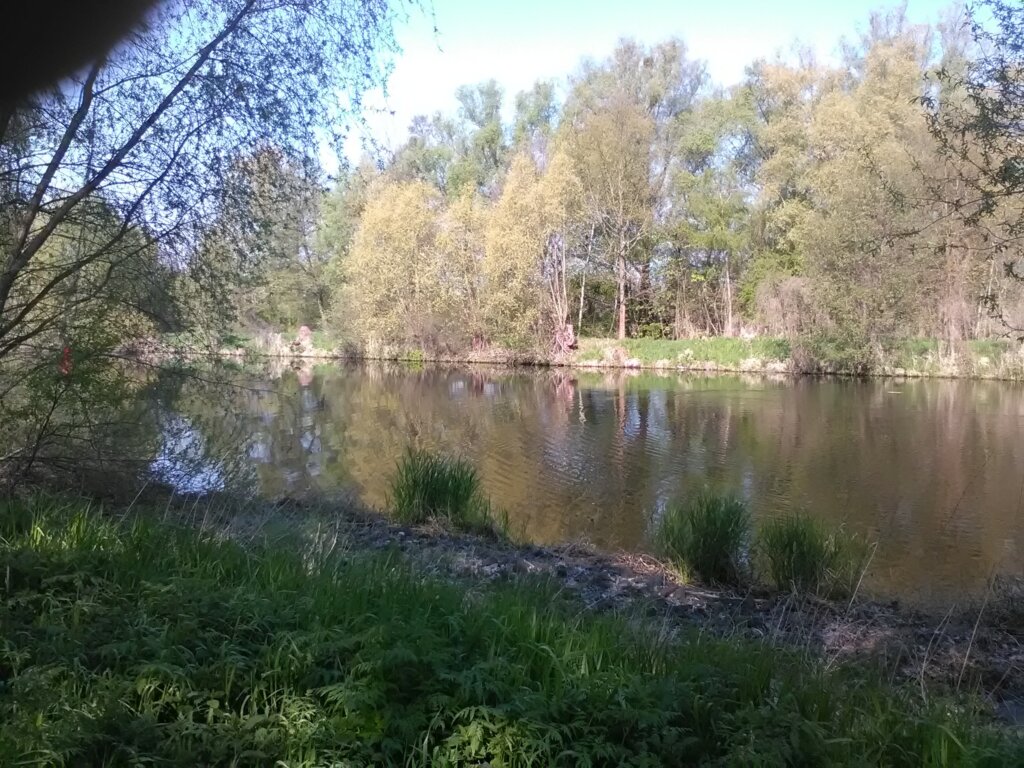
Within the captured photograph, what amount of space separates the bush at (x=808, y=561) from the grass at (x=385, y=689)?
Answer: 11.2 ft

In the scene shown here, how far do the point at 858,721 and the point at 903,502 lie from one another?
9.25 meters

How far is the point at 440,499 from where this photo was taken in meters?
9.13

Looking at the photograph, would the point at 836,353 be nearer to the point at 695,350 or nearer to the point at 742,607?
the point at 695,350

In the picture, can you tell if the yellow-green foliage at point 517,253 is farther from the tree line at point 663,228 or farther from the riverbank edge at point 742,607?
the riverbank edge at point 742,607

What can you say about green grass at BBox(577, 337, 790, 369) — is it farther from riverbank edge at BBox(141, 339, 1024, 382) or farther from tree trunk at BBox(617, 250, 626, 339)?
tree trunk at BBox(617, 250, 626, 339)

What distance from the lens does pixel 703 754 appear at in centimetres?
270

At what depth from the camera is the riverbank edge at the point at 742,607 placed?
15.4 feet

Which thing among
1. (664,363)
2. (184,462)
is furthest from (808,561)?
(664,363)

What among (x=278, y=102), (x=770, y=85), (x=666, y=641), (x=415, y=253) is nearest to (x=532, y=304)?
(x=415, y=253)

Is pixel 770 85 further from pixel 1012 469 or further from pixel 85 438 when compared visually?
pixel 85 438

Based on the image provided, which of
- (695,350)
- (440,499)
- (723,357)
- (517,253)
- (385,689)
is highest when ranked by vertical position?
(517,253)

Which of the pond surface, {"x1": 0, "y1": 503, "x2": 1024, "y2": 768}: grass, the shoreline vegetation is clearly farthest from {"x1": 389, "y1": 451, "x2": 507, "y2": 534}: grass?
the shoreline vegetation

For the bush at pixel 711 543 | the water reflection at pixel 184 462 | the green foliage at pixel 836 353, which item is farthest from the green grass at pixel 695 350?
the water reflection at pixel 184 462

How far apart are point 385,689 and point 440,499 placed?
249 inches
